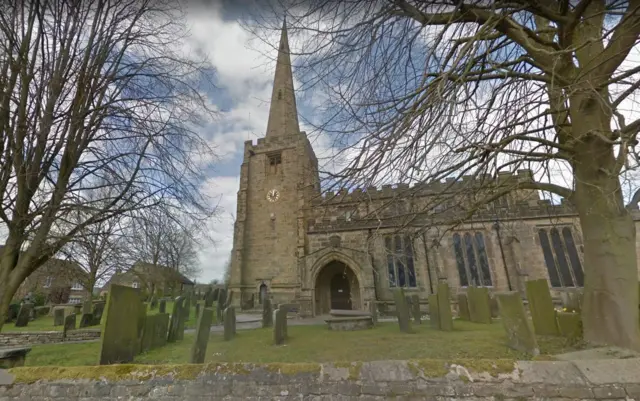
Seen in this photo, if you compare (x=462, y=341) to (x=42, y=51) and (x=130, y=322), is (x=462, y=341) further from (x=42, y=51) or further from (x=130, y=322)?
(x=42, y=51)

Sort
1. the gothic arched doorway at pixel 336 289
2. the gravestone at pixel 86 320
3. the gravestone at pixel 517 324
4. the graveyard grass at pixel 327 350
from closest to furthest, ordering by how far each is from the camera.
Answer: the gravestone at pixel 517 324 < the graveyard grass at pixel 327 350 < the gravestone at pixel 86 320 < the gothic arched doorway at pixel 336 289

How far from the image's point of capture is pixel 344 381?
2.55m

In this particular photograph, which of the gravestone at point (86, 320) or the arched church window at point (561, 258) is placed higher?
the arched church window at point (561, 258)

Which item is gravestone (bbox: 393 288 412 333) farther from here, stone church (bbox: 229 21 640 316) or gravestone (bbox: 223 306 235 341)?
gravestone (bbox: 223 306 235 341)

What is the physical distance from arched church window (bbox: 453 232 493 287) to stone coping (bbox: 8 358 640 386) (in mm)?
13960

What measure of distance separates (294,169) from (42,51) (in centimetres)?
1807

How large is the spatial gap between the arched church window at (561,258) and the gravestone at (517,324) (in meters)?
11.8

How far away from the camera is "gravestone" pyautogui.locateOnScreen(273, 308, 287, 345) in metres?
8.14

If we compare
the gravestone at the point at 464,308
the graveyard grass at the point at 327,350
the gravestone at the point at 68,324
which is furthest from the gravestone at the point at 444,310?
the gravestone at the point at 68,324

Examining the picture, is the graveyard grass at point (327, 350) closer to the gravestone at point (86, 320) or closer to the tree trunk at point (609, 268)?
the tree trunk at point (609, 268)

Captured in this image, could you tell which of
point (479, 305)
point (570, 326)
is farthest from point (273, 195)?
point (570, 326)

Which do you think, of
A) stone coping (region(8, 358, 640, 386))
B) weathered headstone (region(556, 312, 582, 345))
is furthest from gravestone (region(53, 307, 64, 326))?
weathered headstone (region(556, 312, 582, 345))

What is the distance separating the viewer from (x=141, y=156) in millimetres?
5359

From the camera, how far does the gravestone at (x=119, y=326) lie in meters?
5.47
